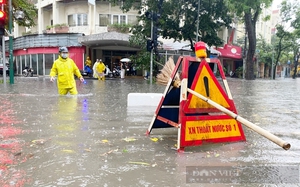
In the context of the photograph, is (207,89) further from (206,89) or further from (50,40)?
(50,40)

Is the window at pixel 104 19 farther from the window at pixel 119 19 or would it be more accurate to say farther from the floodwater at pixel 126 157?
the floodwater at pixel 126 157

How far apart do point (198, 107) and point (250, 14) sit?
23146mm

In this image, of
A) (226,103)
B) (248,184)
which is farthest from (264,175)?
(226,103)

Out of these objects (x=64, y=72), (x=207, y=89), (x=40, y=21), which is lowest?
(x=207, y=89)

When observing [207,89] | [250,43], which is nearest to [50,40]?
[250,43]

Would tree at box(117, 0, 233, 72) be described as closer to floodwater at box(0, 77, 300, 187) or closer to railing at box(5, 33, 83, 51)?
railing at box(5, 33, 83, 51)

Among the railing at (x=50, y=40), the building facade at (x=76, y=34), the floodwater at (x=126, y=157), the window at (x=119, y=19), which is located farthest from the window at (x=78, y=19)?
the floodwater at (x=126, y=157)

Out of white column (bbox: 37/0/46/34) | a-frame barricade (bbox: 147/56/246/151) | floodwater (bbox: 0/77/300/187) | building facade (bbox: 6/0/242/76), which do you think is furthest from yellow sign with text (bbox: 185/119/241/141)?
white column (bbox: 37/0/46/34)

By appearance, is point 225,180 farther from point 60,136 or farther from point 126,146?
point 60,136

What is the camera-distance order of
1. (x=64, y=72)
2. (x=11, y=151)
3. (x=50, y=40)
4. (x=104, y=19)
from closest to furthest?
(x=11, y=151) → (x=64, y=72) → (x=50, y=40) → (x=104, y=19)

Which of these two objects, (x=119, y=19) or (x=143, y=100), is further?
(x=119, y=19)

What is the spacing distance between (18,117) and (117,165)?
11.2ft

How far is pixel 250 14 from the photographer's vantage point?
24.6 meters

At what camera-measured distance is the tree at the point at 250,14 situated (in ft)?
62.0
